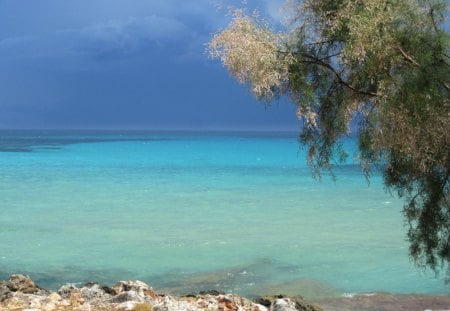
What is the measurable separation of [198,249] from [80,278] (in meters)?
5.12

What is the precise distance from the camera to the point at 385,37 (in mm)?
10062

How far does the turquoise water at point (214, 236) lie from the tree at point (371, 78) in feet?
9.43

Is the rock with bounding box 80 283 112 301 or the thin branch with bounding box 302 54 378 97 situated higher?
the thin branch with bounding box 302 54 378 97

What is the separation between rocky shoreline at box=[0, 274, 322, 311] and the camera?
1022 cm

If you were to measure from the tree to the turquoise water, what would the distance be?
288 centimetres

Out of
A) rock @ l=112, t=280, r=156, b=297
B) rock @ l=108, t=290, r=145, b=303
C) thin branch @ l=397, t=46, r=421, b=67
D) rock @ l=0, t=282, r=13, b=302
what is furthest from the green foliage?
thin branch @ l=397, t=46, r=421, b=67

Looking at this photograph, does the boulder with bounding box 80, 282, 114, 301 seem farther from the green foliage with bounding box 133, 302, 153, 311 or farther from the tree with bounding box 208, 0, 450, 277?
the tree with bounding box 208, 0, 450, 277

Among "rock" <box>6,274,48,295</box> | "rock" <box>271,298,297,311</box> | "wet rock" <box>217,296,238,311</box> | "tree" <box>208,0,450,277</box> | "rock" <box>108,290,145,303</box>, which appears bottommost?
"rock" <box>6,274,48,295</box>

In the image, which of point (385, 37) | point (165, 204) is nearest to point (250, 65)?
point (385, 37)

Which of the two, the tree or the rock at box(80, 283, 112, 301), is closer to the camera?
the tree

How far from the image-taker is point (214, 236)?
24.5 meters

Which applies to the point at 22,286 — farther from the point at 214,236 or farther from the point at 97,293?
the point at 214,236

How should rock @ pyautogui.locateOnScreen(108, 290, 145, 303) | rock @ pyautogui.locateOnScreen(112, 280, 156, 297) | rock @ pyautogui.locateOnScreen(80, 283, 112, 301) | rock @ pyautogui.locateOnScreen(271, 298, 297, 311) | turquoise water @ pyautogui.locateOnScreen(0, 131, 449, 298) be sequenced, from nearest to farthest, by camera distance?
rock @ pyautogui.locateOnScreen(108, 290, 145, 303) < rock @ pyautogui.locateOnScreen(271, 298, 297, 311) < rock @ pyautogui.locateOnScreen(80, 283, 112, 301) < rock @ pyautogui.locateOnScreen(112, 280, 156, 297) < turquoise water @ pyautogui.locateOnScreen(0, 131, 449, 298)

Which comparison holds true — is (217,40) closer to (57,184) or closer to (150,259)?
(150,259)
